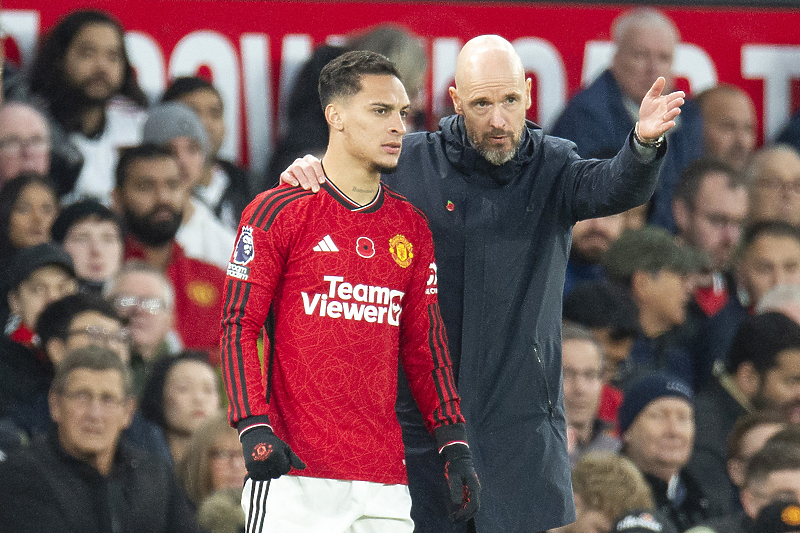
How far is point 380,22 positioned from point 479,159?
13.8ft

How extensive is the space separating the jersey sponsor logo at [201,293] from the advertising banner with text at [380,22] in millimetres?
1164

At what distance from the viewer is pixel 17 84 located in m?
7.57

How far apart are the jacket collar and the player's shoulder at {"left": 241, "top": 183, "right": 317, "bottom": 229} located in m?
0.60

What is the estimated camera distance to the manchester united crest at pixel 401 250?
4.10m

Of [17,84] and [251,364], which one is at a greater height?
[17,84]

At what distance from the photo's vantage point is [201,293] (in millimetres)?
7250

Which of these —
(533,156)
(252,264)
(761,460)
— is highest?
(533,156)

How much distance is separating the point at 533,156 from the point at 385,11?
4.25 meters

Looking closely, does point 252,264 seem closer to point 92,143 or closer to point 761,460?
point 761,460

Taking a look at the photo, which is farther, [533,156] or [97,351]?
[97,351]

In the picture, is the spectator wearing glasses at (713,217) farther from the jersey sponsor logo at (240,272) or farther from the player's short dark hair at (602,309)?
the jersey sponsor logo at (240,272)

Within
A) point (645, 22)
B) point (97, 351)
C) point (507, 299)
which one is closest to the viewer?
point (507, 299)

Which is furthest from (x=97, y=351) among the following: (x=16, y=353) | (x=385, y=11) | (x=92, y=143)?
(x=385, y=11)

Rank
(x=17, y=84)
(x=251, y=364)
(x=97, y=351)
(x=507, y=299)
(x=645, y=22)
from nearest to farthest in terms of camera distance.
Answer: (x=251, y=364), (x=507, y=299), (x=97, y=351), (x=17, y=84), (x=645, y=22)
